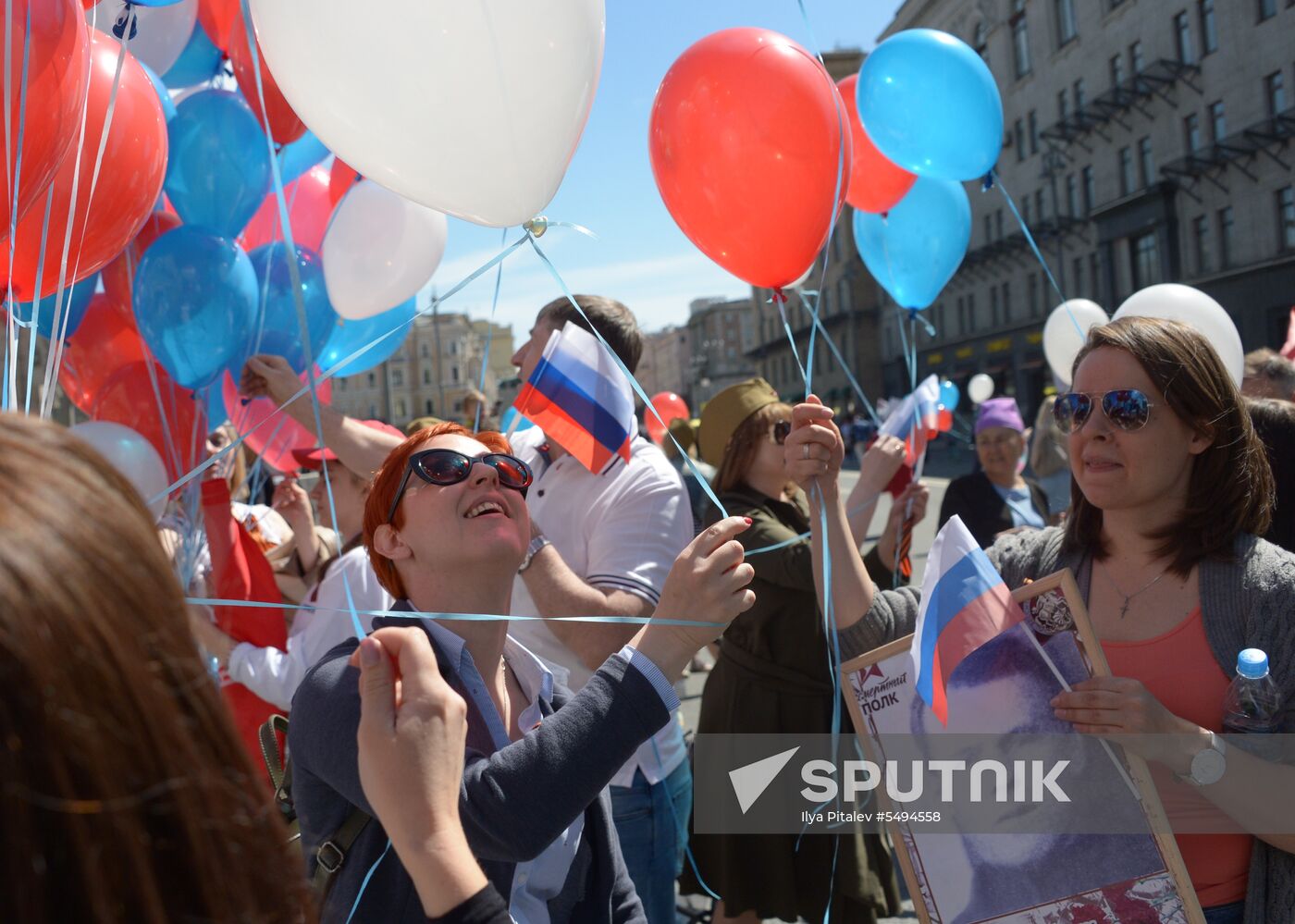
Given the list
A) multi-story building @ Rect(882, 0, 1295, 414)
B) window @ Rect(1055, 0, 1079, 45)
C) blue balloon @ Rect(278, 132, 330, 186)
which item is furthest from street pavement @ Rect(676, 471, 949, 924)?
window @ Rect(1055, 0, 1079, 45)

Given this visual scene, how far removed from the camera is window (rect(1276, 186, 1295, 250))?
71.0 feet

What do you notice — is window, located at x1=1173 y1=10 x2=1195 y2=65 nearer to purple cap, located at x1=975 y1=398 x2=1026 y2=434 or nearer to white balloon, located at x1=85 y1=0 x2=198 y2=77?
purple cap, located at x1=975 y1=398 x2=1026 y2=434

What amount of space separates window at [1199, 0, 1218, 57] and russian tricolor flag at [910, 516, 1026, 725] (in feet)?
86.3

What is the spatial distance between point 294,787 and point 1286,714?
65.3 inches

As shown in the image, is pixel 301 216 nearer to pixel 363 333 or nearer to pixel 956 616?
pixel 363 333

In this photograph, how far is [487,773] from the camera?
1.45 meters

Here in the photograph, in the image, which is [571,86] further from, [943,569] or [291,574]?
[291,574]

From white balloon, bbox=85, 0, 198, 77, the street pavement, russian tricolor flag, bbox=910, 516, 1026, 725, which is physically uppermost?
white balloon, bbox=85, 0, 198, 77

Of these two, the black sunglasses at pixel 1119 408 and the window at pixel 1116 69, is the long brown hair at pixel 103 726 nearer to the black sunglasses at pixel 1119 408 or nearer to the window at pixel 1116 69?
the black sunglasses at pixel 1119 408

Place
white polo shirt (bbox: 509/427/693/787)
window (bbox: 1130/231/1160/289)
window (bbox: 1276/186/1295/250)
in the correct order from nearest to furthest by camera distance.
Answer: white polo shirt (bbox: 509/427/693/787), window (bbox: 1276/186/1295/250), window (bbox: 1130/231/1160/289)

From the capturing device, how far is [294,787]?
156 cm

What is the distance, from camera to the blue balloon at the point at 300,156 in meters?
3.93

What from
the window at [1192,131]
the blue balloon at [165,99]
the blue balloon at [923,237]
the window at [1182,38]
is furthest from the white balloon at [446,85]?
the window at [1182,38]

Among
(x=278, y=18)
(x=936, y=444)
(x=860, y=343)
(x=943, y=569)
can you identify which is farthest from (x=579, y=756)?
(x=860, y=343)
